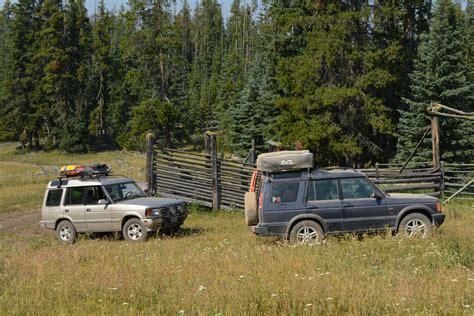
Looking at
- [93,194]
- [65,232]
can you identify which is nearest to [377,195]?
[93,194]

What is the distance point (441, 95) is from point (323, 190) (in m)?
19.3

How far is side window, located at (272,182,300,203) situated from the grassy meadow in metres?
1.10

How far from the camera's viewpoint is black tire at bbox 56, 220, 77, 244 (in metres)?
15.7

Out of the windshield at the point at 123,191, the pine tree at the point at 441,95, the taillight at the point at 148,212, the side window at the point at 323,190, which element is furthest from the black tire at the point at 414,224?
the pine tree at the point at 441,95

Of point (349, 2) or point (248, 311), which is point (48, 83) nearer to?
point (349, 2)

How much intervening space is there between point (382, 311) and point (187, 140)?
59.1 metres

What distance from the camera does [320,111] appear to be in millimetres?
30906

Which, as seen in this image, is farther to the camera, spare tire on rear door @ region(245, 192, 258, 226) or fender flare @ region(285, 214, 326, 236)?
spare tire on rear door @ region(245, 192, 258, 226)

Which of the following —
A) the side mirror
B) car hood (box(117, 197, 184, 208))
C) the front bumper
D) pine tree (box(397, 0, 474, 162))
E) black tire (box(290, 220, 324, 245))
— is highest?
pine tree (box(397, 0, 474, 162))

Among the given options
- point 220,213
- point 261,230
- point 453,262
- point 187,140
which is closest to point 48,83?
point 187,140

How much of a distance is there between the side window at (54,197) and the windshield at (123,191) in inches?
62.1

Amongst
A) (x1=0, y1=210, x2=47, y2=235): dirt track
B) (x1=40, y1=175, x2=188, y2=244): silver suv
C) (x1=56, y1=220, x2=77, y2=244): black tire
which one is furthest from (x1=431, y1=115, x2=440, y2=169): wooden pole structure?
(x1=0, y1=210, x2=47, y2=235): dirt track

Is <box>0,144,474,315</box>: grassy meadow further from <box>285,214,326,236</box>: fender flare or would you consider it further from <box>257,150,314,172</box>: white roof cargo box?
<box>257,150,314,172</box>: white roof cargo box

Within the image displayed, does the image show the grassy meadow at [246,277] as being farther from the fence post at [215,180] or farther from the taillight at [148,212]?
the fence post at [215,180]
